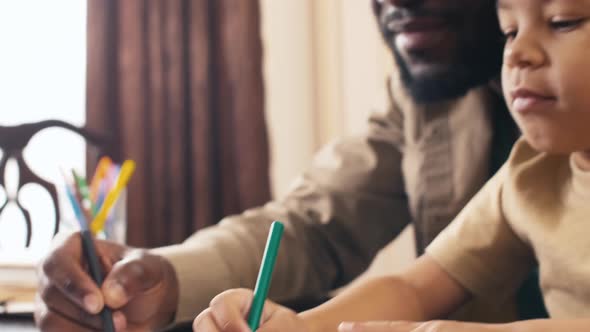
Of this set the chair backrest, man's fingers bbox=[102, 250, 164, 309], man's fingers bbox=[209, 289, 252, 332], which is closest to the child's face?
man's fingers bbox=[209, 289, 252, 332]

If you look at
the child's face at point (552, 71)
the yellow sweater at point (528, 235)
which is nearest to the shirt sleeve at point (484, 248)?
the yellow sweater at point (528, 235)

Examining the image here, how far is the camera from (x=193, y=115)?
6.39 feet

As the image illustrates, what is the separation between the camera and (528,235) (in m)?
0.58

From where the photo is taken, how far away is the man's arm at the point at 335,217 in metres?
0.87

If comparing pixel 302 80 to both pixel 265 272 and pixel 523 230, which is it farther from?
pixel 265 272

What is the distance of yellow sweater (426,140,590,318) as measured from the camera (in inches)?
21.0

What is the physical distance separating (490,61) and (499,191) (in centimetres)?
19

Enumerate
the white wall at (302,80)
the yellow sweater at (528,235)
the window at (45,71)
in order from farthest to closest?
the white wall at (302,80), the window at (45,71), the yellow sweater at (528,235)

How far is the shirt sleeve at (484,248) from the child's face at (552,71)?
0.48ft

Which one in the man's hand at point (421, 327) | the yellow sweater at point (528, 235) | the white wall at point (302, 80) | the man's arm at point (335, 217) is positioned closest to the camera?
the man's hand at point (421, 327)

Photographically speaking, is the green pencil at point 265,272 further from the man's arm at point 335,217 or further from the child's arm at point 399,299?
the man's arm at point 335,217

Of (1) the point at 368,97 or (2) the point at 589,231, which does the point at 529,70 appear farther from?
(1) the point at 368,97

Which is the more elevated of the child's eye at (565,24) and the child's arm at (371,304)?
the child's eye at (565,24)

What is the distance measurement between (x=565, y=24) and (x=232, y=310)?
0.97 ft
